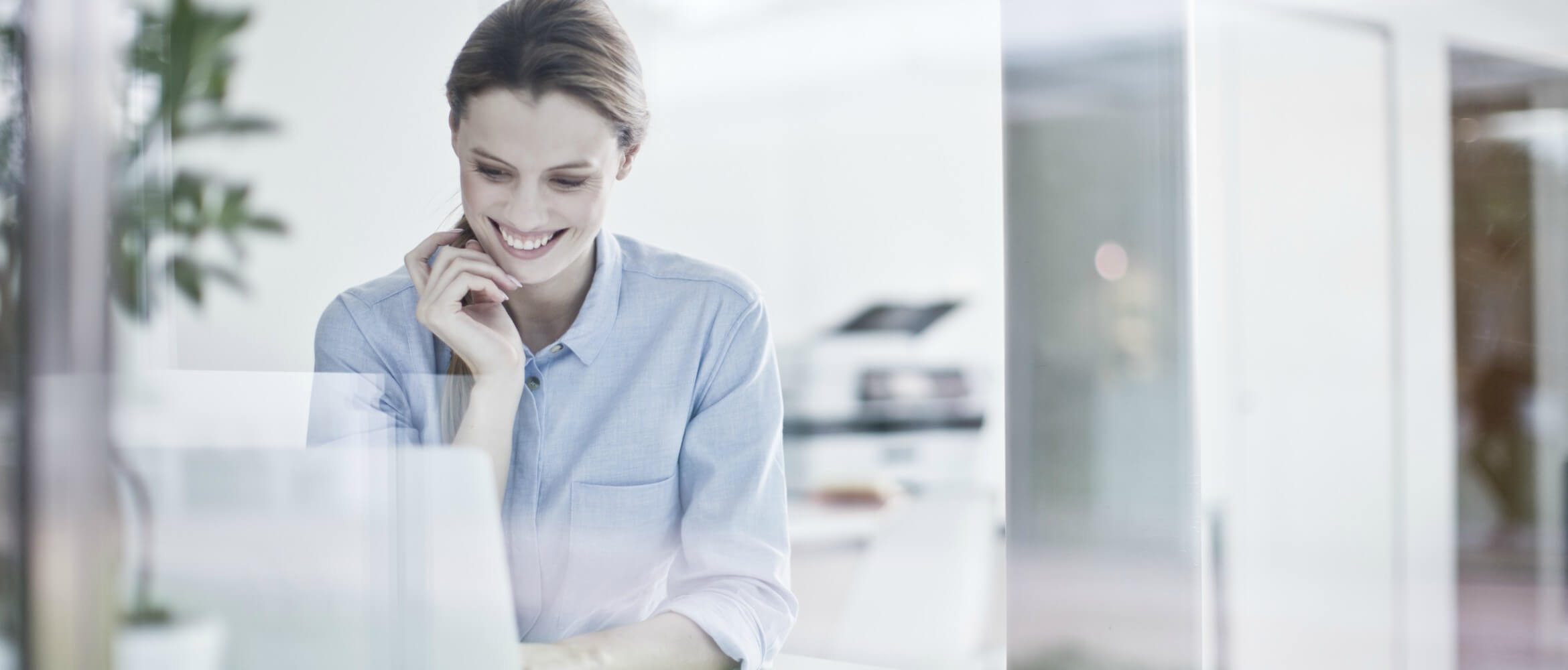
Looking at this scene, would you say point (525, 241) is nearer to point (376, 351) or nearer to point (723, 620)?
point (376, 351)

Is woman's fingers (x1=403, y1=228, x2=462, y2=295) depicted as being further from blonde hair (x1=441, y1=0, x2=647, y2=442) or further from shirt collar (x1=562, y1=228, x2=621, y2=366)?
shirt collar (x1=562, y1=228, x2=621, y2=366)

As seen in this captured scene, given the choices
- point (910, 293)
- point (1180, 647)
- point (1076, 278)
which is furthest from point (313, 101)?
point (1180, 647)

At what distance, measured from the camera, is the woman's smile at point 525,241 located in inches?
41.8

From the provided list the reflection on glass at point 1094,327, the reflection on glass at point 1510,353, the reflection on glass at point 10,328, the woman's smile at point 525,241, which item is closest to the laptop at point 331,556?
the reflection on glass at point 10,328

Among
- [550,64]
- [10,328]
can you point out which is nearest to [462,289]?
[550,64]

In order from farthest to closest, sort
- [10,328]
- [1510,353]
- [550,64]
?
1. [1510,353]
2. [10,328]
3. [550,64]

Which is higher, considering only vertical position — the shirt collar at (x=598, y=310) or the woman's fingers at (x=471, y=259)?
the woman's fingers at (x=471, y=259)

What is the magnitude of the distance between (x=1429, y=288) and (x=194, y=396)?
2.76m

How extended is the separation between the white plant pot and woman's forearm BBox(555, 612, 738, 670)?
1.36 feet

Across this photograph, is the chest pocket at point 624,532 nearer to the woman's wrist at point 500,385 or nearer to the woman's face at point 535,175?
the woman's wrist at point 500,385

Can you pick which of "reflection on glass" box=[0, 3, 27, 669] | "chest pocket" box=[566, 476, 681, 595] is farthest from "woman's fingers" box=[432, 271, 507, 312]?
"reflection on glass" box=[0, 3, 27, 669]

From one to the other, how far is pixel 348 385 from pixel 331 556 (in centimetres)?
20

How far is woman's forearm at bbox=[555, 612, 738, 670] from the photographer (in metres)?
1.09

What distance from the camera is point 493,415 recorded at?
1088mm
